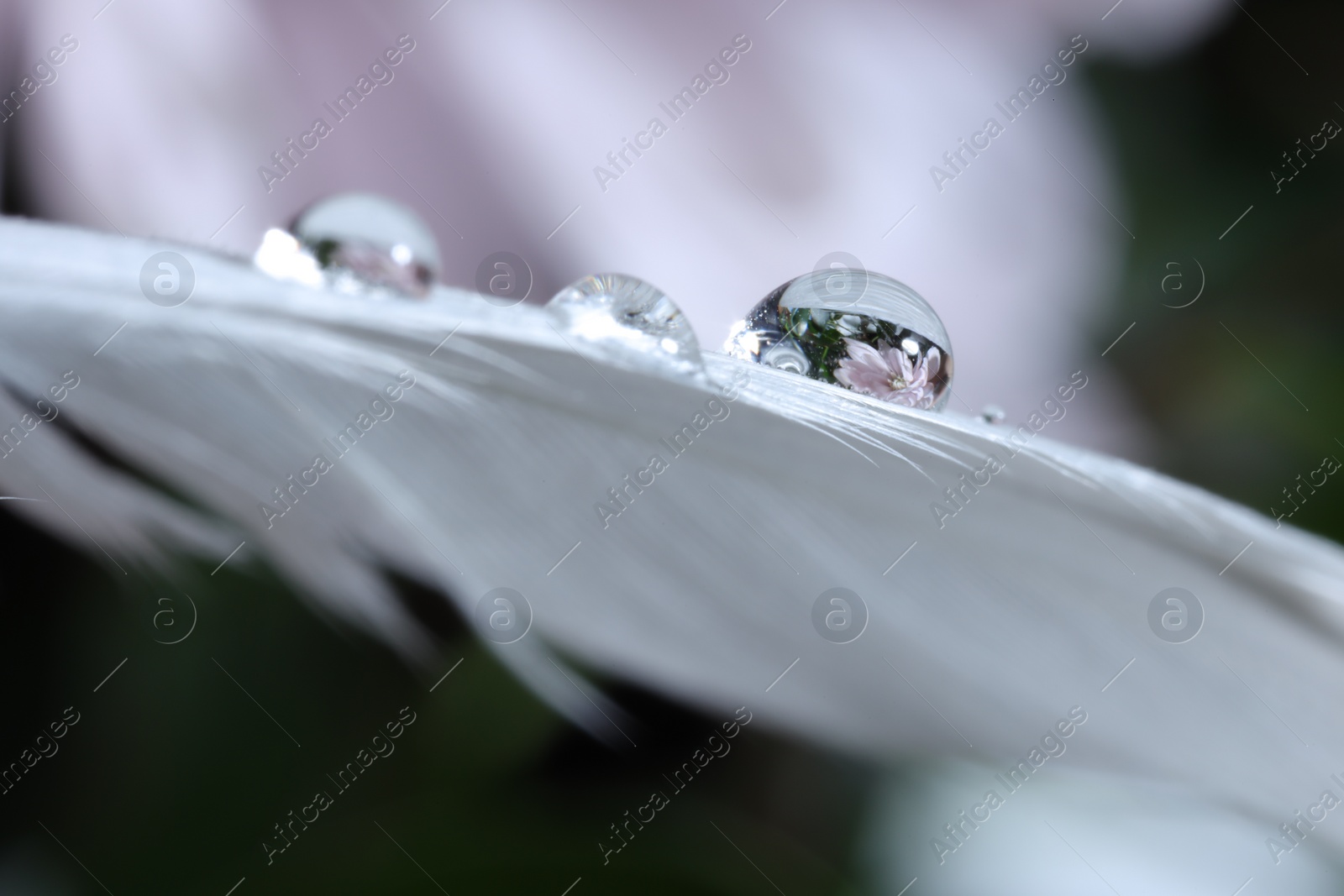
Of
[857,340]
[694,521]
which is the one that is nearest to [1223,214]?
[857,340]

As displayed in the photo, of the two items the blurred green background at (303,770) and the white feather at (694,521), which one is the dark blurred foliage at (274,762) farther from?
the white feather at (694,521)

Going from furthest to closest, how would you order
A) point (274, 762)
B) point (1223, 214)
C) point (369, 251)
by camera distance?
1. point (1223, 214)
2. point (274, 762)
3. point (369, 251)

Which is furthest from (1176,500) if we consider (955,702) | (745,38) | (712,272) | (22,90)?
(22,90)

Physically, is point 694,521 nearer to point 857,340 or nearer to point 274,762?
point 857,340

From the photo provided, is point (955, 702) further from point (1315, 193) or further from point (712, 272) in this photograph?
point (1315, 193)

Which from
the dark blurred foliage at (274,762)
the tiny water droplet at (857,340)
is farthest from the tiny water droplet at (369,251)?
the dark blurred foliage at (274,762)

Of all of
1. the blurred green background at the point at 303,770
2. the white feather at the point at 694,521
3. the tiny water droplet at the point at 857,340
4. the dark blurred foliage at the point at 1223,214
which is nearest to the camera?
the white feather at the point at 694,521
